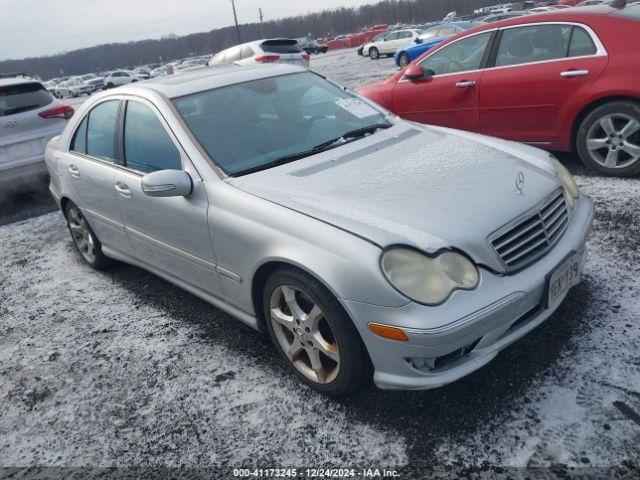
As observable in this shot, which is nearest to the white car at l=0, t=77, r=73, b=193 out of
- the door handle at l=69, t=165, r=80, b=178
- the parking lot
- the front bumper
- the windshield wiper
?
the door handle at l=69, t=165, r=80, b=178

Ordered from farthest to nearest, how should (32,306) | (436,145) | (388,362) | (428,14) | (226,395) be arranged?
(428,14), (32,306), (436,145), (226,395), (388,362)

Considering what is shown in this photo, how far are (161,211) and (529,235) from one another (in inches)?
80.1

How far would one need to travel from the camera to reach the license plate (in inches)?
91.2

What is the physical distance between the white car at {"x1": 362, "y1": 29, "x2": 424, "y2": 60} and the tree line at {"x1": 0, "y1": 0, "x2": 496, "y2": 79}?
73.7 m

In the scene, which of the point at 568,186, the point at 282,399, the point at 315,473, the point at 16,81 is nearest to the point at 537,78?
the point at 568,186

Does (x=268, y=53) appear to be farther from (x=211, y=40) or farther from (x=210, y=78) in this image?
(x=211, y=40)

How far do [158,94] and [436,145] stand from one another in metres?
1.74

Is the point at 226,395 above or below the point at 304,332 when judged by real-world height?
below

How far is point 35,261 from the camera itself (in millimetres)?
4887

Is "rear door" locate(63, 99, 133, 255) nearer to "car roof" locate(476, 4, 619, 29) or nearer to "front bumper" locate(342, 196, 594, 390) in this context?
"front bumper" locate(342, 196, 594, 390)

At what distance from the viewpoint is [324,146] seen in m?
3.06

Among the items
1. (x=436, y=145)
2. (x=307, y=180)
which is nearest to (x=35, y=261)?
(x=307, y=180)

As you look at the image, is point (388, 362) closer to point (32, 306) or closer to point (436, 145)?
point (436, 145)

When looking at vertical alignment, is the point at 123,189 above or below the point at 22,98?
below
